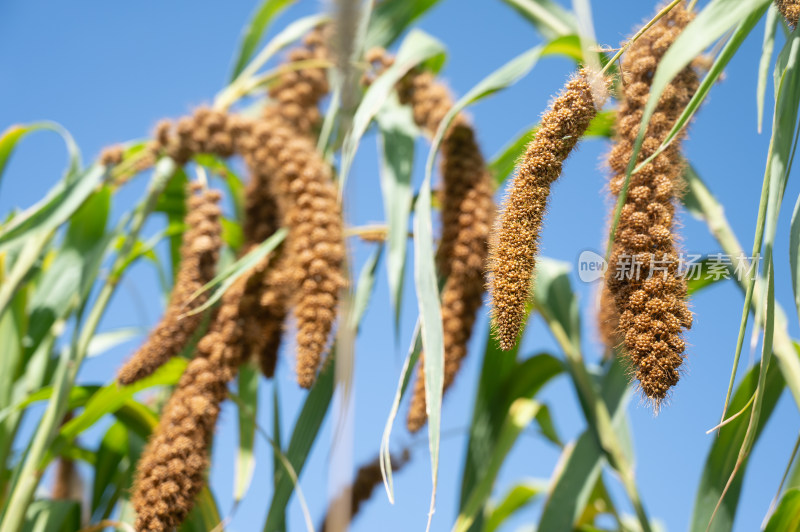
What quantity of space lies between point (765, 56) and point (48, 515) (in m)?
1.52

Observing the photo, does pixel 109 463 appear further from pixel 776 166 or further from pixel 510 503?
pixel 776 166

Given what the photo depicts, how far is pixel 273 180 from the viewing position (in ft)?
4.83

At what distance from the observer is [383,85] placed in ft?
4.37

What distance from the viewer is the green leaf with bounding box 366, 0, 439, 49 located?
1.87m

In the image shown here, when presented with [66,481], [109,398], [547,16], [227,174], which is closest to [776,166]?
[547,16]

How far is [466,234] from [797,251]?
1.77ft

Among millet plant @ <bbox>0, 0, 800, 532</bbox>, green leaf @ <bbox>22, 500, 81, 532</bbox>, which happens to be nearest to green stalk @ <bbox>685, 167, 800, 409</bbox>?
millet plant @ <bbox>0, 0, 800, 532</bbox>

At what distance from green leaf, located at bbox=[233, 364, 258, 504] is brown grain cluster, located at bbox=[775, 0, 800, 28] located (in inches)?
40.8

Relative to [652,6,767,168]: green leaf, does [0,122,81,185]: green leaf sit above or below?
above

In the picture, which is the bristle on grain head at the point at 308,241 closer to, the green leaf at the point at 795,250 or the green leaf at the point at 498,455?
the green leaf at the point at 498,455

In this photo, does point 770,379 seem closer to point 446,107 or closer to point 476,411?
point 476,411

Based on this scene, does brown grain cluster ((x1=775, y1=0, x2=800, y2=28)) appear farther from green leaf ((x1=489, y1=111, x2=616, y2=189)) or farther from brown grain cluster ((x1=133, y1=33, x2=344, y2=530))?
brown grain cluster ((x1=133, y1=33, x2=344, y2=530))

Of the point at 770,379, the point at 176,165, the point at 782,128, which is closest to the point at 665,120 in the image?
the point at 782,128

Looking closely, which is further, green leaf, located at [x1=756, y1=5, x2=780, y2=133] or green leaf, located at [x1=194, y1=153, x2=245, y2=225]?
green leaf, located at [x1=194, y1=153, x2=245, y2=225]
